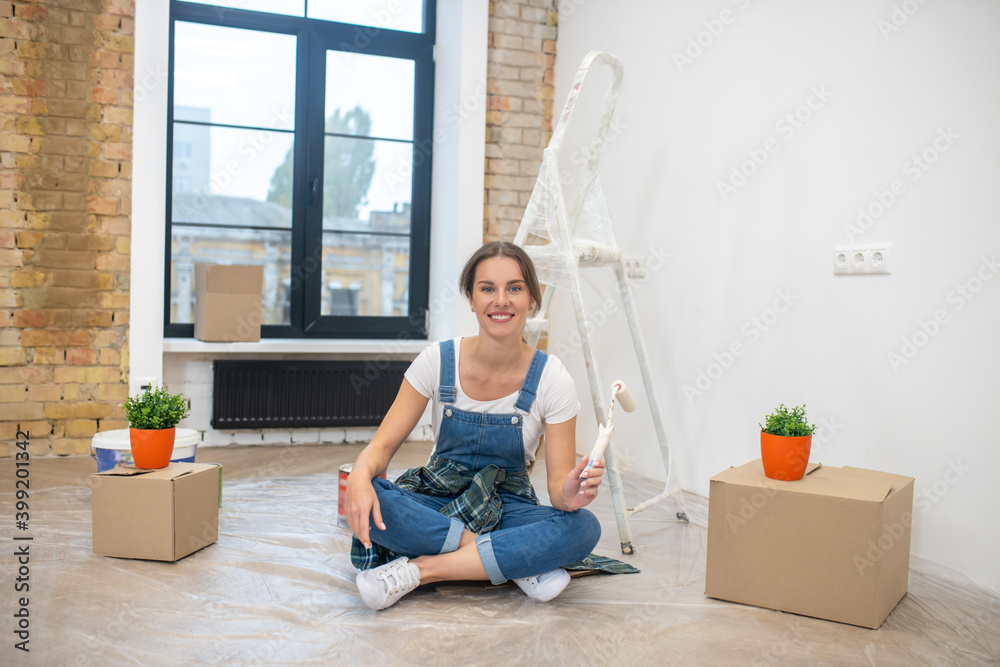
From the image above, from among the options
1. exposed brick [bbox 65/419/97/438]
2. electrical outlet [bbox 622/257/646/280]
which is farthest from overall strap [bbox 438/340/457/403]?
exposed brick [bbox 65/419/97/438]

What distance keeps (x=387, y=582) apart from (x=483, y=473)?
0.33 meters

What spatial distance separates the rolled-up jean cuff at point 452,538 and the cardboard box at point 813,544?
1.89 feet

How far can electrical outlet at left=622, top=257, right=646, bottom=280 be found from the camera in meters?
3.14

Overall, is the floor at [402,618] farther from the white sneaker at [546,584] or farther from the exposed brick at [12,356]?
the exposed brick at [12,356]

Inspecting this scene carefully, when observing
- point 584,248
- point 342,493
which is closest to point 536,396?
point 584,248

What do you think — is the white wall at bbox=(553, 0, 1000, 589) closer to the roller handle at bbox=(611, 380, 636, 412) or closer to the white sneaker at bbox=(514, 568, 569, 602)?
the roller handle at bbox=(611, 380, 636, 412)

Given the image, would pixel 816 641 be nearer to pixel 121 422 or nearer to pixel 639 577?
pixel 639 577

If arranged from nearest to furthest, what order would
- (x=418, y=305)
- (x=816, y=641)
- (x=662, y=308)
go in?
(x=816, y=641) < (x=662, y=308) < (x=418, y=305)

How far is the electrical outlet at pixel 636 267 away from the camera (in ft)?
10.3

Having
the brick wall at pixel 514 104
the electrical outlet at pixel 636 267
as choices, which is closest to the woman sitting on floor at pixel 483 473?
the electrical outlet at pixel 636 267

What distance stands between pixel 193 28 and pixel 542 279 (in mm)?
2236

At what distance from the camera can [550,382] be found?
181 centimetres

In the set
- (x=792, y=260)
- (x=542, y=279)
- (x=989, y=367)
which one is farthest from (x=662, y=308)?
(x=989, y=367)

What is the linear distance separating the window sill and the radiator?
69 millimetres
